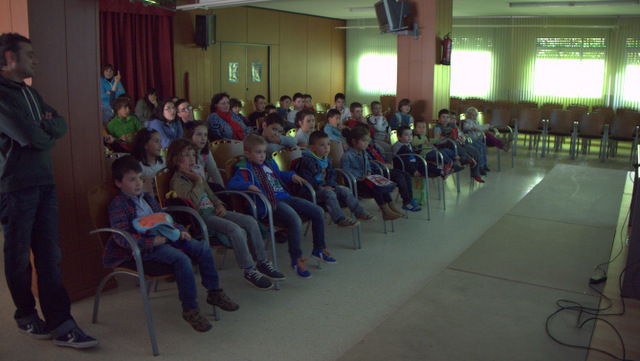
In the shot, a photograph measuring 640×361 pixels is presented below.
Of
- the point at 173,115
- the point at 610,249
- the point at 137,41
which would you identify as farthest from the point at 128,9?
the point at 610,249

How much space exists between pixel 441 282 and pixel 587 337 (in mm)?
1009

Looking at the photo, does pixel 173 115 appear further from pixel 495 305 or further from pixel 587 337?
pixel 587 337

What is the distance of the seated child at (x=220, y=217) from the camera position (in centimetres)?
348

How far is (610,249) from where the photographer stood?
459 centimetres

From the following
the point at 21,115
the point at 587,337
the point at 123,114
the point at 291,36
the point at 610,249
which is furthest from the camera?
the point at 291,36

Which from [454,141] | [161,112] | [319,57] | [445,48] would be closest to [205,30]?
[445,48]

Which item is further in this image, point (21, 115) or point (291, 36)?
point (291, 36)

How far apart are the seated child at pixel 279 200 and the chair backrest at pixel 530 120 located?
747 centimetres

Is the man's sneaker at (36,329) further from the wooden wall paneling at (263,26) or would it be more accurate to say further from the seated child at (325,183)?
the wooden wall paneling at (263,26)

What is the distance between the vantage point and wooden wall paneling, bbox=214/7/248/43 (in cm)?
1175

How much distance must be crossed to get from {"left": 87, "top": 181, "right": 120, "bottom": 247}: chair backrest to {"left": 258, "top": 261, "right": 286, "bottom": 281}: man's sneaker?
104 centimetres

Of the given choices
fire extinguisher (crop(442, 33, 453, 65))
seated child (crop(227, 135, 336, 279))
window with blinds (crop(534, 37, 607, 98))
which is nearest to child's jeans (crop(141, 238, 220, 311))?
seated child (crop(227, 135, 336, 279))

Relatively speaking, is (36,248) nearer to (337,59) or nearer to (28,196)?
(28,196)

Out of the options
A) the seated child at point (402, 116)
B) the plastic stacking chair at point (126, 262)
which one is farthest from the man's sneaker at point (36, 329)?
the seated child at point (402, 116)
